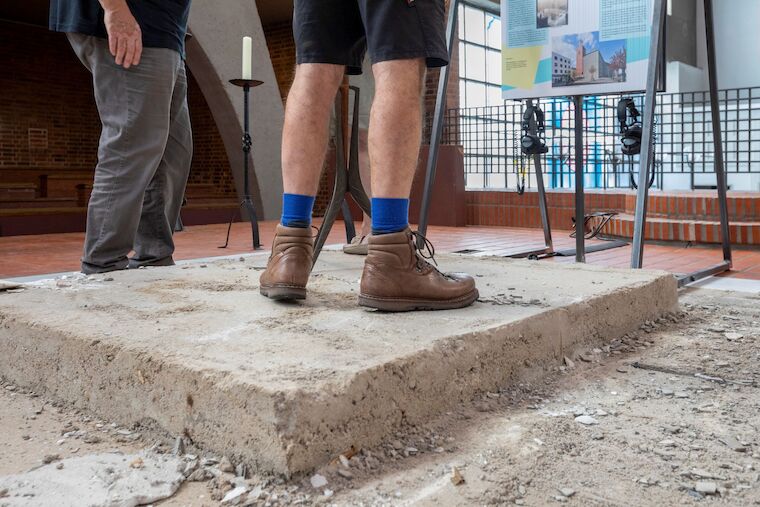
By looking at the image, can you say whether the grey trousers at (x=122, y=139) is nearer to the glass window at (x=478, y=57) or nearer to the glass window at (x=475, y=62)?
the glass window at (x=478, y=57)

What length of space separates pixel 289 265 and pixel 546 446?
2.62ft

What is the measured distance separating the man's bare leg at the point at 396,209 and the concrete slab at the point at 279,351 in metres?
0.05

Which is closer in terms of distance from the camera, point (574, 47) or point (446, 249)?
point (574, 47)

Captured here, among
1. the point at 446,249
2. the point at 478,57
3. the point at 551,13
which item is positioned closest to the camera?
the point at 551,13

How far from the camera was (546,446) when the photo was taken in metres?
1.22

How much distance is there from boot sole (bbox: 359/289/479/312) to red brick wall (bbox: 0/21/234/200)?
1052cm

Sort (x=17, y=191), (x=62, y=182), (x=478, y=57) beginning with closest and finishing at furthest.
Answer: (x=17, y=191) < (x=62, y=182) < (x=478, y=57)

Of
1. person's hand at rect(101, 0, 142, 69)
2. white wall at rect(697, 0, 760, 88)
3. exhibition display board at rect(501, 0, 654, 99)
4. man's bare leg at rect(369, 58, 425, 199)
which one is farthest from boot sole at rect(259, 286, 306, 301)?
white wall at rect(697, 0, 760, 88)

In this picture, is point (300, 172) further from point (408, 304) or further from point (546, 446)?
point (546, 446)

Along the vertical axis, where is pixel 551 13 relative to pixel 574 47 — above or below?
above

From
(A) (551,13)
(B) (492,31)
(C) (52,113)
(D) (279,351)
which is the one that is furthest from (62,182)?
(D) (279,351)

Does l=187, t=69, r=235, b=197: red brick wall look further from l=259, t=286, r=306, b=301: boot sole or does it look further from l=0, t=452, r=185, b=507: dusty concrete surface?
l=0, t=452, r=185, b=507: dusty concrete surface

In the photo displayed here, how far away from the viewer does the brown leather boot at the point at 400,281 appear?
1658mm

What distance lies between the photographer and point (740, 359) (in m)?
1.79
